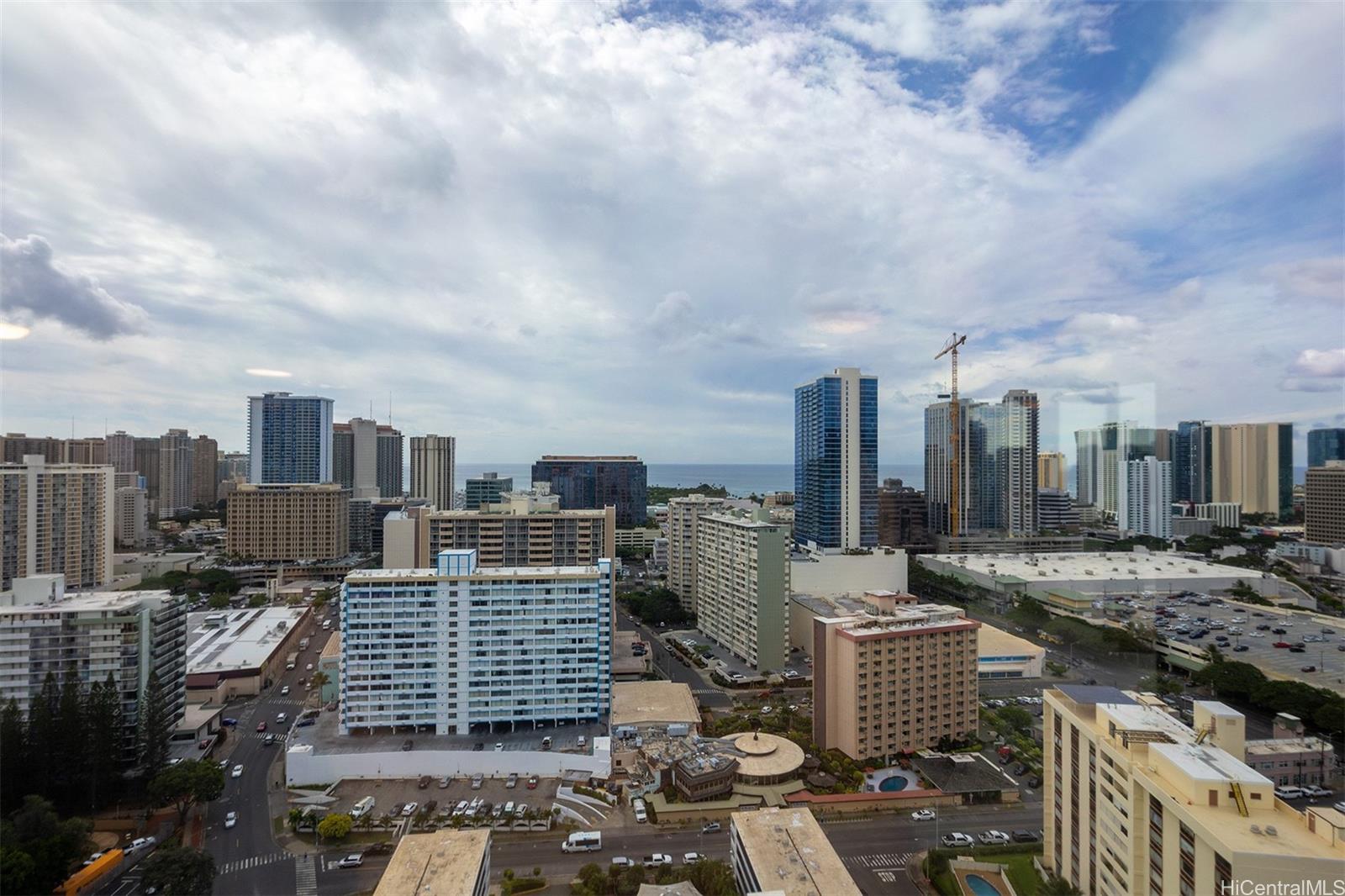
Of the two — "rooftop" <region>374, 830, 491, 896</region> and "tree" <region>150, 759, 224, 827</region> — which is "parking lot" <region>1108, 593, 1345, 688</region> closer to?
"rooftop" <region>374, 830, 491, 896</region>

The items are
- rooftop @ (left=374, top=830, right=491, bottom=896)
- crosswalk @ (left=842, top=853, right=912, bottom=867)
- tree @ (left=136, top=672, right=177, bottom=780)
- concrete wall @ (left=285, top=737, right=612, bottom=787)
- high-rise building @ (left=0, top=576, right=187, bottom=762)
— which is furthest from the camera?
concrete wall @ (left=285, top=737, right=612, bottom=787)

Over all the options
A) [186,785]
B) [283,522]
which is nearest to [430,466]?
[283,522]

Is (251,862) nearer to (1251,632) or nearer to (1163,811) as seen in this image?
(1163,811)

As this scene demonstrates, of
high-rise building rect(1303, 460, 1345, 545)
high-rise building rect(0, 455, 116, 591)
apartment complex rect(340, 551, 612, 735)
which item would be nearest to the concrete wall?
apartment complex rect(340, 551, 612, 735)

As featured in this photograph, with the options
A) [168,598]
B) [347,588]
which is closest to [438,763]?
[347,588]

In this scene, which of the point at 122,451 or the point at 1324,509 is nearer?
the point at 1324,509

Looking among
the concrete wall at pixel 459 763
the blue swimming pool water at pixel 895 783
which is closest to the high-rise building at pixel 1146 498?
the blue swimming pool water at pixel 895 783

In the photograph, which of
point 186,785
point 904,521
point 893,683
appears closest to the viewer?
point 186,785

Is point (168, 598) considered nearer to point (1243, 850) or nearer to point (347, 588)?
point (347, 588)
